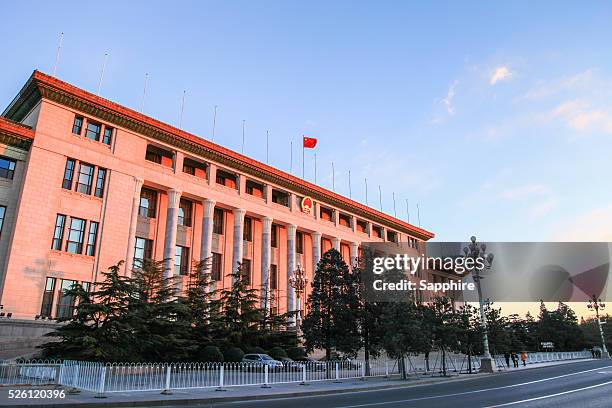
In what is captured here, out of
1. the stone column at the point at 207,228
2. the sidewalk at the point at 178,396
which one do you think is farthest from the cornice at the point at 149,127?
the sidewalk at the point at 178,396

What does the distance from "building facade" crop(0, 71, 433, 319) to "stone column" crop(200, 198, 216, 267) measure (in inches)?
3.8

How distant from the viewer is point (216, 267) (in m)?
43.3

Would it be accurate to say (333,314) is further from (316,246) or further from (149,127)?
(316,246)

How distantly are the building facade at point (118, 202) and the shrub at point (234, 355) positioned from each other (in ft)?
33.9

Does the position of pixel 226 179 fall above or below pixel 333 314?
above

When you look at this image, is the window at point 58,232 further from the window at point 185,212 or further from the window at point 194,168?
the window at point 194,168

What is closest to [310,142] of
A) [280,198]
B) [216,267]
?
[280,198]

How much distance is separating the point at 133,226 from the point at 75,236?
4490 mm

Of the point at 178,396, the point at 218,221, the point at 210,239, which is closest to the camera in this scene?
the point at 178,396

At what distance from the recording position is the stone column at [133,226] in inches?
1358

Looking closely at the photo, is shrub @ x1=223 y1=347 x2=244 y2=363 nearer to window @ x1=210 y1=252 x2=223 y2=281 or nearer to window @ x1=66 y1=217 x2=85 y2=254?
window @ x1=66 y1=217 x2=85 y2=254

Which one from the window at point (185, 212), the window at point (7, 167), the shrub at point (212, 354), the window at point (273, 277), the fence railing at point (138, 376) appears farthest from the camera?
the window at point (273, 277)

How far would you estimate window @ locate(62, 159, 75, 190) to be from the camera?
32.7 metres

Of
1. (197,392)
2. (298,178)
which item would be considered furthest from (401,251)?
(197,392)
